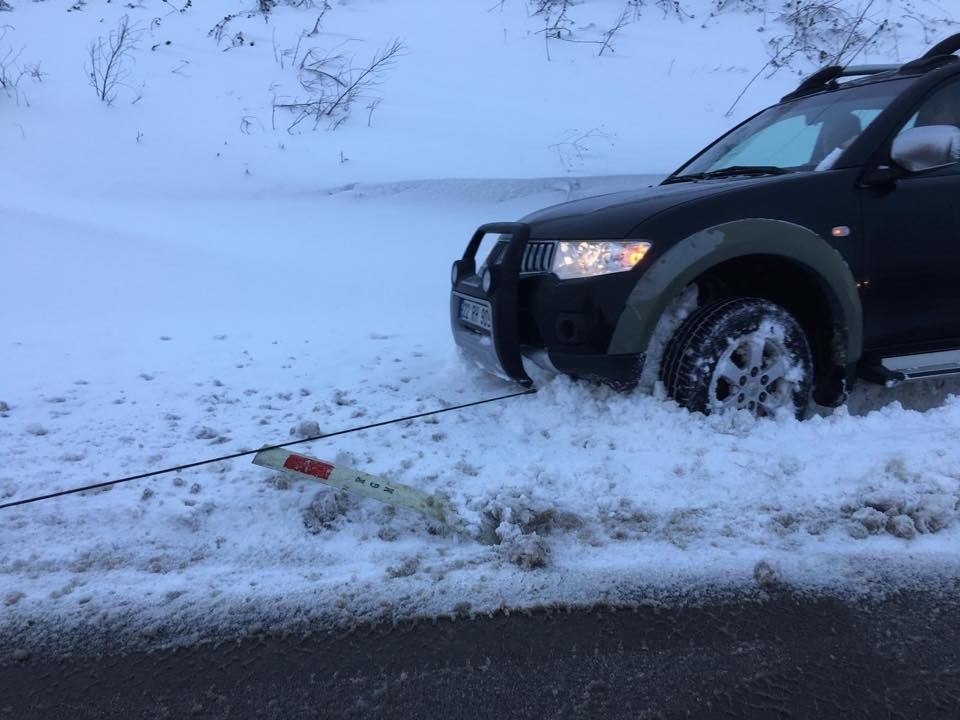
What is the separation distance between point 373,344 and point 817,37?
33.4 ft

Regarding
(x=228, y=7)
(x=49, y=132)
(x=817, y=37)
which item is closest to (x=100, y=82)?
(x=49, y=132)

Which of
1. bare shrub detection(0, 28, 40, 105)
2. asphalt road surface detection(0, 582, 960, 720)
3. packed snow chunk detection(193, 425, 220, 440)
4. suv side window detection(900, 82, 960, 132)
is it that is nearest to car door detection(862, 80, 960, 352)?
suv side window detection(900, 82, 960, 132)

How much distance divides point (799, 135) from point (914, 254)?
37.3 inches

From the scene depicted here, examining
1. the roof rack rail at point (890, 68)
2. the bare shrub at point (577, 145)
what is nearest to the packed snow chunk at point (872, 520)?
the roof rack rail at point (890, 68)

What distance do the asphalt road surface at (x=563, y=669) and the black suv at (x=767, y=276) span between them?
3.88 ft

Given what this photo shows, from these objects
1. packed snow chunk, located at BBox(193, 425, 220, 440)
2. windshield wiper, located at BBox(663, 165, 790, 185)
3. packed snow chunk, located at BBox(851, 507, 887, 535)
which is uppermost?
windshield wiper, located at BBox(663, 165, 790, 185)

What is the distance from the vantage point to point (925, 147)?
118 inches

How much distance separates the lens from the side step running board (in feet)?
10.4

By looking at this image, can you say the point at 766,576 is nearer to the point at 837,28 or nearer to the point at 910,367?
the point at 910,367

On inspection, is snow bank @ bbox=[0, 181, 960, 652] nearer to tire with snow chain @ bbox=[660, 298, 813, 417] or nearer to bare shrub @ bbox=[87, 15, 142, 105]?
tire with snow chain @ bbox=[660, 298, 813, 417]

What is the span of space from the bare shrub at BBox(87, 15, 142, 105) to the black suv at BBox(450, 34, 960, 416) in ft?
26.8

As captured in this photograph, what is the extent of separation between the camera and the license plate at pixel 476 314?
3348mm

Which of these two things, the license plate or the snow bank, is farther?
the license plate

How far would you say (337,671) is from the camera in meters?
1.89
